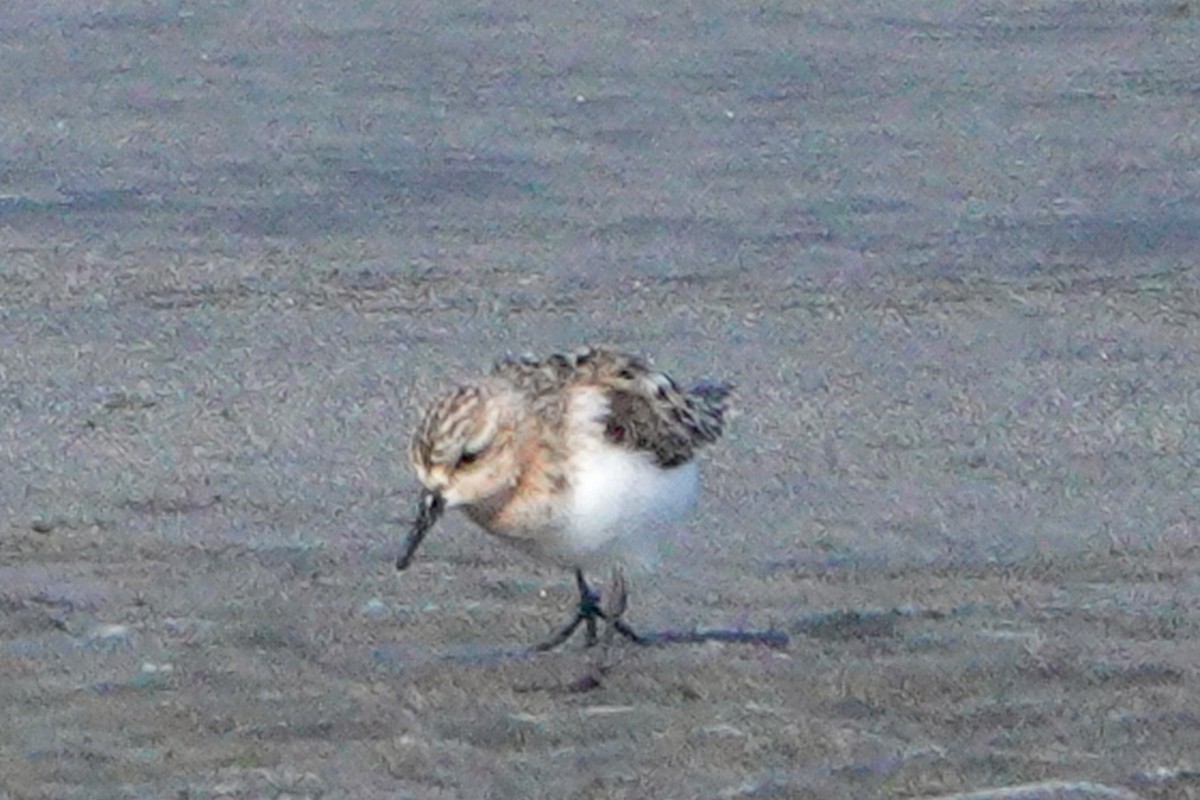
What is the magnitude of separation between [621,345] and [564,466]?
2.85 m

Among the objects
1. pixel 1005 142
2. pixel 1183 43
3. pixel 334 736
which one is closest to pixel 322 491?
pixel 334 736

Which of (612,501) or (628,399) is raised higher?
(628,399)

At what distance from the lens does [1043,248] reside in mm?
11688

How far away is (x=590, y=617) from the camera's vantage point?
26.3ft

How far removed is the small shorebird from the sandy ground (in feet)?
1.02

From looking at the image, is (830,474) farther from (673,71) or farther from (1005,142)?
(673,71)

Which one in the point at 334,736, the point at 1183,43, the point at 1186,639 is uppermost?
the point at 1183,43

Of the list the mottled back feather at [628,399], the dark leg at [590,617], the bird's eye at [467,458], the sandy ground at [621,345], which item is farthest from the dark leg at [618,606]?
the bird's eye at [467,458]

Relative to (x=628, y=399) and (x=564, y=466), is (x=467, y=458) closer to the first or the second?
(x=564, y=466)

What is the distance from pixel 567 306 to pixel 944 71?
3.82 metres

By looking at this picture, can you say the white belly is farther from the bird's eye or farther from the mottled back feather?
the bird's eye

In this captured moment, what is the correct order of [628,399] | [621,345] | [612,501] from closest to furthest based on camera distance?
[612,501], [628,399], [621,345]

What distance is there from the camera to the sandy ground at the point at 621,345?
7410 millimetres

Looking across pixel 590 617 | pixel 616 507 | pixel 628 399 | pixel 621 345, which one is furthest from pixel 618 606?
pixel 621 345
